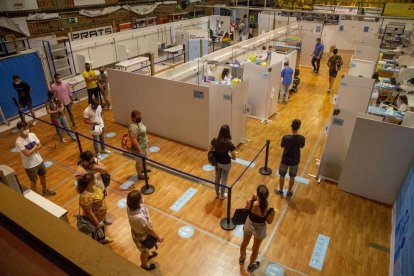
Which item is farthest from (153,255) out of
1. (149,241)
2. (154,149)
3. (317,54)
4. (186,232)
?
(317,54)

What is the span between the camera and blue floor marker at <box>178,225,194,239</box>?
441cm

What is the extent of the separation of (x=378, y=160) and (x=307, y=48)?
378 inches

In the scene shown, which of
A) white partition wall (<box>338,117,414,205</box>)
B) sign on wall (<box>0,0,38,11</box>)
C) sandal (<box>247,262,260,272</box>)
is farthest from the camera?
Result: sign on wall (<box>0,0,38,11</box>)

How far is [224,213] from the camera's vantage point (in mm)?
4863

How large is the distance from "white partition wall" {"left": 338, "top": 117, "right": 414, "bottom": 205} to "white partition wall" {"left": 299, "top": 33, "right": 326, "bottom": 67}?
30.7ft

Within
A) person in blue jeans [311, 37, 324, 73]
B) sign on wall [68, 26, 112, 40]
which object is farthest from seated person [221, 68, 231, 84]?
sign on wall [68, 26, 112, 40]

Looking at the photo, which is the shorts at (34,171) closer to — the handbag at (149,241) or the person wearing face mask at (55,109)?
the person wearing face mask at (55,109)

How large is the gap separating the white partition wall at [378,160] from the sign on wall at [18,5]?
10.7 m

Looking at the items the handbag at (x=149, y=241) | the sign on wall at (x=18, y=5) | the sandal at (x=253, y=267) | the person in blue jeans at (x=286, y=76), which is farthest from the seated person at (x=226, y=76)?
the sign on wall at (x=18, y=5)

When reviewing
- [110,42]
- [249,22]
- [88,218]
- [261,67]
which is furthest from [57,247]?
[249,22]

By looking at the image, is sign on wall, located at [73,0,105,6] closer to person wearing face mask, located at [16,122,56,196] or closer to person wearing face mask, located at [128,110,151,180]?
person wearing face mask, located at [16,122,56,196]

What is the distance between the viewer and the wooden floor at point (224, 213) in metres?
4.03

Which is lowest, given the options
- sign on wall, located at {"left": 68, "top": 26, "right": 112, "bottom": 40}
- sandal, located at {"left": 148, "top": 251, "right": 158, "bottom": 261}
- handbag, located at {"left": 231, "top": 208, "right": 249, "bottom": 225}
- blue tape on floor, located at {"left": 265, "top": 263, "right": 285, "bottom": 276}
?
blue tape on floor, located at {"left": 265, "top": 263, "right": 285, "bottom": 276}

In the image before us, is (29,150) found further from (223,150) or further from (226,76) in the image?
(226,76)
